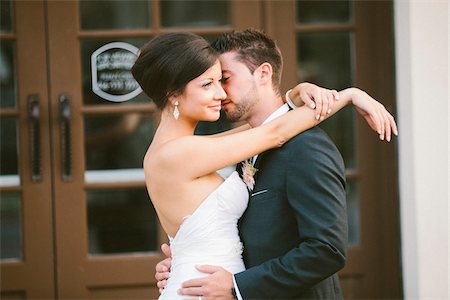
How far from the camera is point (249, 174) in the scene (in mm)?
2705

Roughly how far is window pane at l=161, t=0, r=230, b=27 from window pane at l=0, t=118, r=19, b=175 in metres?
1.09

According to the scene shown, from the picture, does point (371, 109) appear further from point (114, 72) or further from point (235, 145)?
point (114, 72)

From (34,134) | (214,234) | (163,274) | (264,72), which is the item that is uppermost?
(264,72)

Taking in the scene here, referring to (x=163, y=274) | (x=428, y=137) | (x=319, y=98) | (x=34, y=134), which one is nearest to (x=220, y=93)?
(x=319, y=98)

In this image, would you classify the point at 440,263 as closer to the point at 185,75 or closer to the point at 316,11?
the point at 316,11

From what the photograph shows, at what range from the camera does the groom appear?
8.01ft

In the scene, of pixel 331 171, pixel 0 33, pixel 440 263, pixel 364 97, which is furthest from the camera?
pixel 0 33

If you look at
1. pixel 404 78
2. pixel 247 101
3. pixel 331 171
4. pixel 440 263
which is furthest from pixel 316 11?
pixel 331 171

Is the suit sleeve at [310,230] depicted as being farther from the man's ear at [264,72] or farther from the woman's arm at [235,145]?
the man's ear at [264,72]

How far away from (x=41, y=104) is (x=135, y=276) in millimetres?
1151

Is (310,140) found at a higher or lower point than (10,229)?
higher

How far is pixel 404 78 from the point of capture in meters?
4.26

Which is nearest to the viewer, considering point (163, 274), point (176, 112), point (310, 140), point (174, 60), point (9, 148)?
point (310, 140)

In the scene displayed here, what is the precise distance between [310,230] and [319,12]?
7.93 feet
